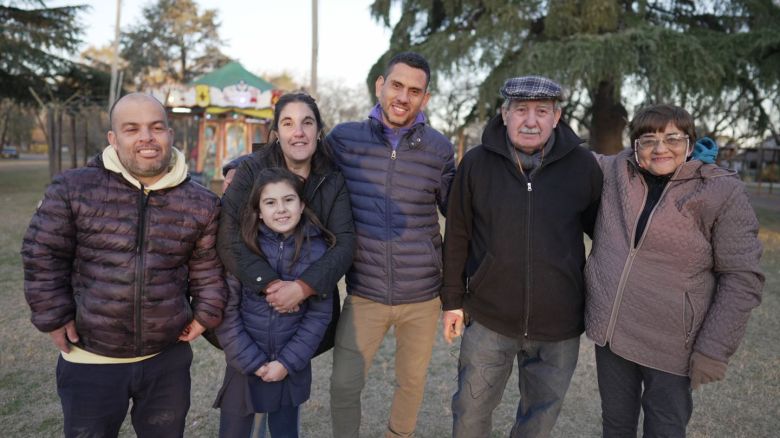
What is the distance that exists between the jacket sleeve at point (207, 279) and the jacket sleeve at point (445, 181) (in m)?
1.21

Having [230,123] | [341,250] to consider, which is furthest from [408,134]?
[230,123]

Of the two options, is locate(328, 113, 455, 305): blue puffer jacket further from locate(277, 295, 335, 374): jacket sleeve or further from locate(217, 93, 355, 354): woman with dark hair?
locate(277, 295, 335, 374): jacket sleeve

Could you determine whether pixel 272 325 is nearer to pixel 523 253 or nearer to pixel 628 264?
pixel 523 253

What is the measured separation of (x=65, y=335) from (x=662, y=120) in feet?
9.10

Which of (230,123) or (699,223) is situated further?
(230,123)

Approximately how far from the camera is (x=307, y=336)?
2436mm

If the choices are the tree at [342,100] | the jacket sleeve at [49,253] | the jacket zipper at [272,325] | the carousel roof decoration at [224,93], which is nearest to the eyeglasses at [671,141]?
the jacket zipper at [272,325]

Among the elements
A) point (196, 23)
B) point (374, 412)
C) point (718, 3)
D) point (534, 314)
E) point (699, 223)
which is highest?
point (196, 23)

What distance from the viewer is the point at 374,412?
363cm

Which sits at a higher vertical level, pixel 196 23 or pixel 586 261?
pixel 196 23

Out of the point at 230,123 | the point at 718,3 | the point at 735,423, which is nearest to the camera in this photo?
the point at 735,423

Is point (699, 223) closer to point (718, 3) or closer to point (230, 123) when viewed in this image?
point (718, 3)

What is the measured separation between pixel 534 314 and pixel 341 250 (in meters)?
1.01

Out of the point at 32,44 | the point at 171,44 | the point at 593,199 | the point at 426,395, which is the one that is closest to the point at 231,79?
the point at 32,44
